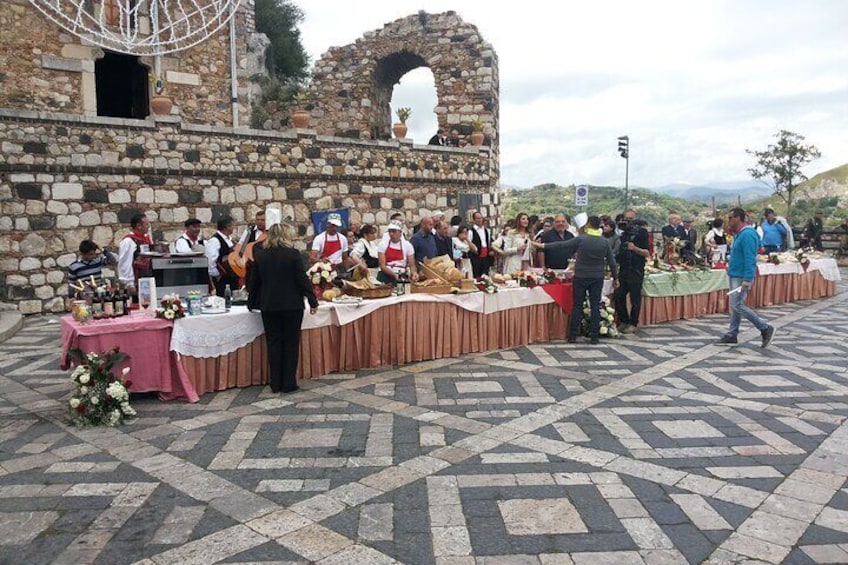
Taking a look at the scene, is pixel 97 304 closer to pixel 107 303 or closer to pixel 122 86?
pixel 107 303

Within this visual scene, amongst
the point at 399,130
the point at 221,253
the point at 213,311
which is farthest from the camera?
the point at 399,130

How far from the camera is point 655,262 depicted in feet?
36.1

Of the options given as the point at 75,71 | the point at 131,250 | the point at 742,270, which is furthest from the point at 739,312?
the point at 75,71

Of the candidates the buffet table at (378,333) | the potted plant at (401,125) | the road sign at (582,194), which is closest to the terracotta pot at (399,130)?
the potted plant at (401,125)

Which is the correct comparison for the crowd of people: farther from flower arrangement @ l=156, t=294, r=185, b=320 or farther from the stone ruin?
the stone ruin

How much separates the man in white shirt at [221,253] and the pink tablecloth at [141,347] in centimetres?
269

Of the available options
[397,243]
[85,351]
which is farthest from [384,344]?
[85,351]

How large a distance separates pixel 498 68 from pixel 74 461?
15.6 m

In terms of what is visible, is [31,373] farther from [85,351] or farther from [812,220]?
[812,220]

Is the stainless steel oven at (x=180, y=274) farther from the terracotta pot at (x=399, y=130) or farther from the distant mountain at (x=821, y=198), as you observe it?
the distant mountain at (x=821, y=198)

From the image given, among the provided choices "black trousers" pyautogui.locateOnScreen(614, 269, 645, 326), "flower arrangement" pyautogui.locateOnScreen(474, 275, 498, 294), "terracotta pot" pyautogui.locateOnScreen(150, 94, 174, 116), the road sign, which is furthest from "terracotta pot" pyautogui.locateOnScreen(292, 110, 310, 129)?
the road sign

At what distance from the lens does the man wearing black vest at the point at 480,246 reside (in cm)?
1121

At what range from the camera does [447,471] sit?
437cm

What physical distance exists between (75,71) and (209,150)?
3.63 metres
